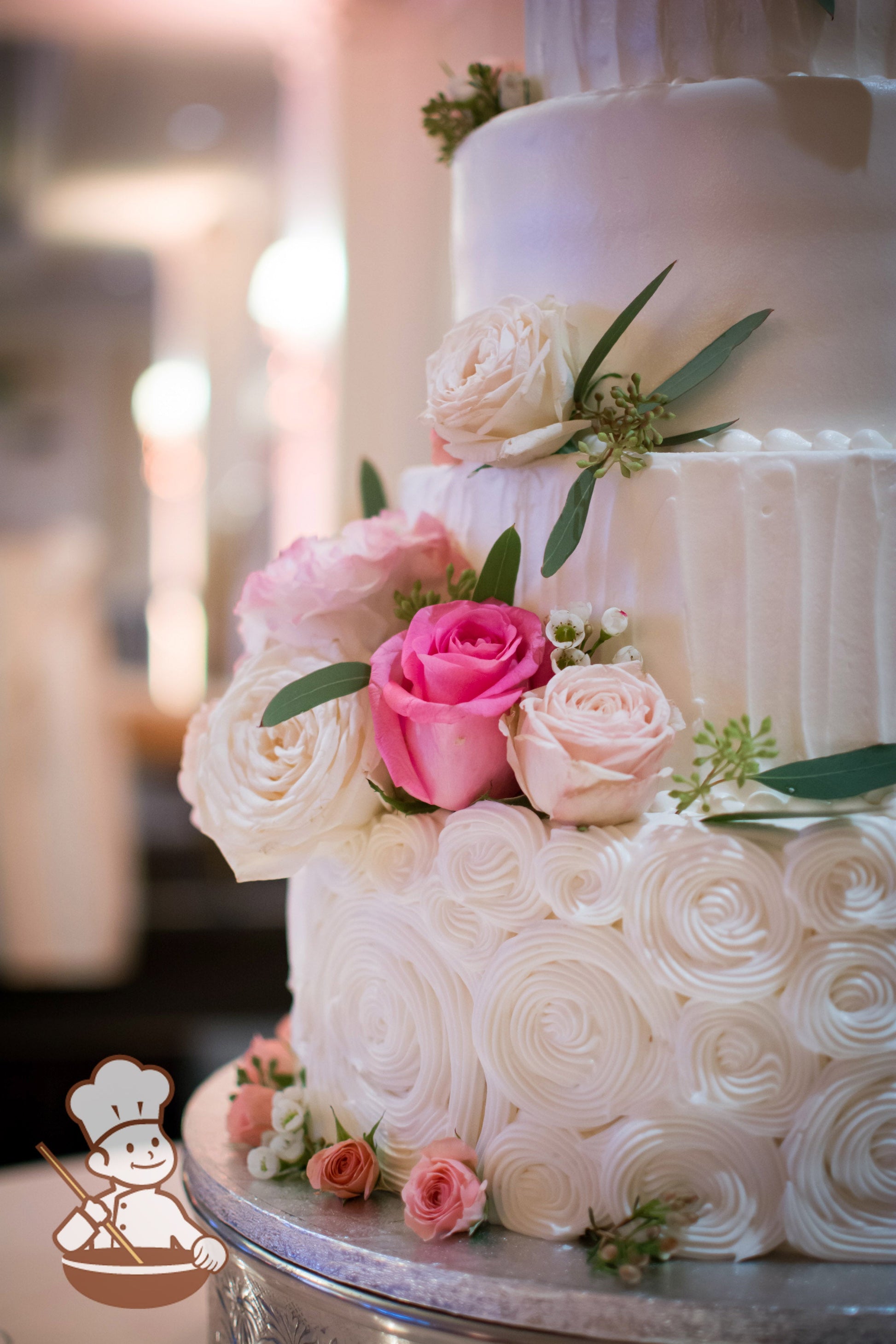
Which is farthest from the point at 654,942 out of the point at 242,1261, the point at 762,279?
the point at 762,279

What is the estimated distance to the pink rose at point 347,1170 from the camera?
1.23 metres

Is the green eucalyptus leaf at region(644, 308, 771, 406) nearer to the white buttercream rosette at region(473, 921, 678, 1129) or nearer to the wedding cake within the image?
the wedding cake

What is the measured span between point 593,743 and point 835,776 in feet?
0.81

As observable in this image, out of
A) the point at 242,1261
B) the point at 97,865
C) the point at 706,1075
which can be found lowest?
the point at 97,865

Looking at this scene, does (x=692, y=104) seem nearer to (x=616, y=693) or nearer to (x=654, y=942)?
(x=616, y=693)

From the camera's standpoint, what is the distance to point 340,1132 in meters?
1.27

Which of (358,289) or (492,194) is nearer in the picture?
(492,194)

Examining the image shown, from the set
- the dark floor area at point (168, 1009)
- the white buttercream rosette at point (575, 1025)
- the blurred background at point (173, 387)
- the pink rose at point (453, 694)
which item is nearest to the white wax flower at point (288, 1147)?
the white buttercream rosette at point (575, 1025)

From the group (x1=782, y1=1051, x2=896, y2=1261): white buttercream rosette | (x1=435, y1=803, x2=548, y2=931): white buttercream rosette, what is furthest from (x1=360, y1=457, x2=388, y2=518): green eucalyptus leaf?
(x1=782, y1=1051, x2=896, y2=1261): white buttercream rosette

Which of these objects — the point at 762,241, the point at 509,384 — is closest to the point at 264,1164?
the point at 509,384

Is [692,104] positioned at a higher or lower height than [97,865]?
higher

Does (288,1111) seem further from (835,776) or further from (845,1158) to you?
(835,776)

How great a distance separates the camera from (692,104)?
50.0 inches

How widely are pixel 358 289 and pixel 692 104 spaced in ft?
11.9
